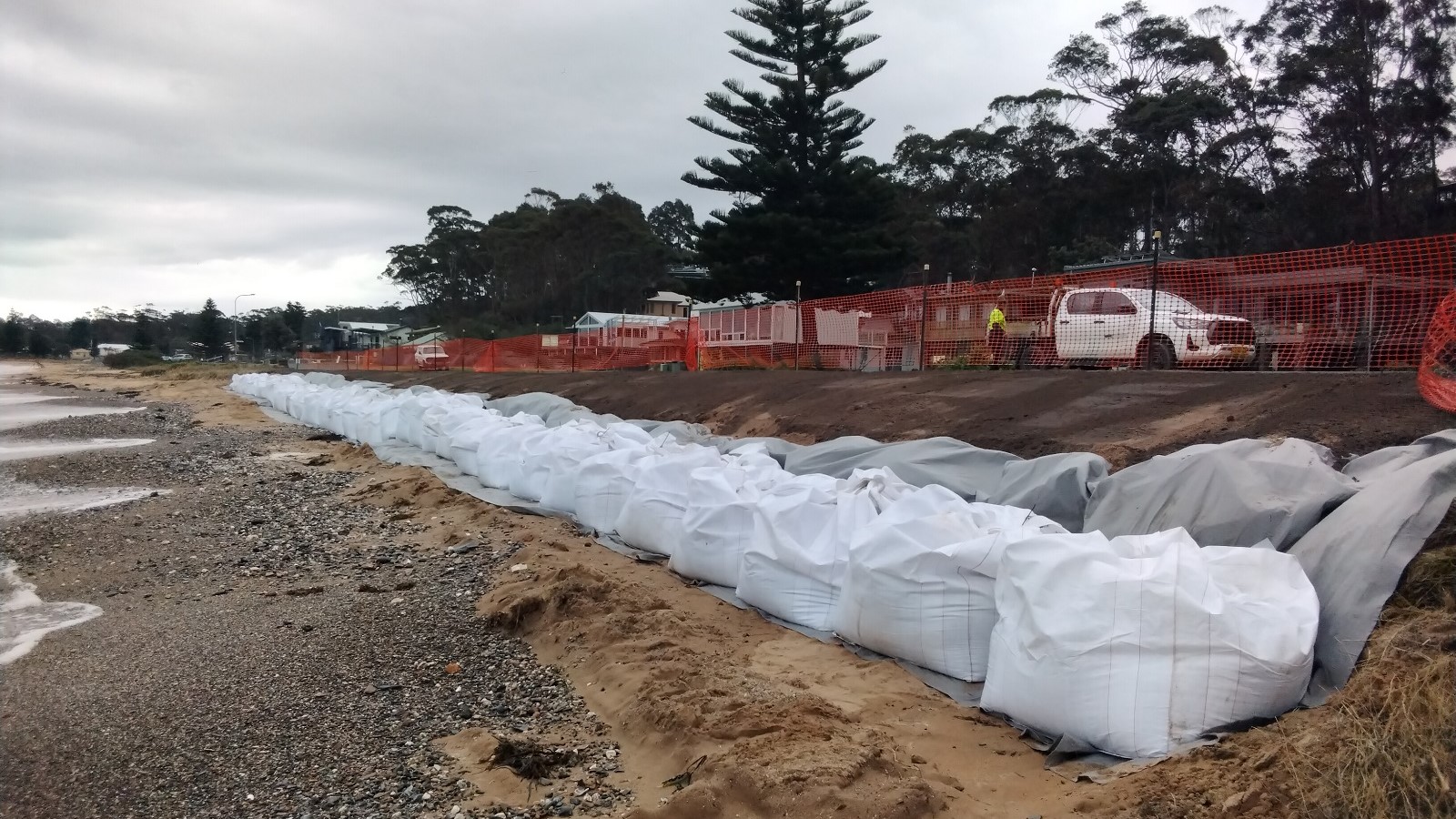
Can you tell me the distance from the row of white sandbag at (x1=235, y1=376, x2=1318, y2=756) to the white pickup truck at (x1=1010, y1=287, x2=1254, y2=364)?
594 centimetres

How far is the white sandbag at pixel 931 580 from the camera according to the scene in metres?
3.65

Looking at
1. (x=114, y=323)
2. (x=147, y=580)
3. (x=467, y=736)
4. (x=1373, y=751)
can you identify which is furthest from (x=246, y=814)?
(x=114, y=323)

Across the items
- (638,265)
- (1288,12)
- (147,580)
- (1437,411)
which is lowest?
(147,580)

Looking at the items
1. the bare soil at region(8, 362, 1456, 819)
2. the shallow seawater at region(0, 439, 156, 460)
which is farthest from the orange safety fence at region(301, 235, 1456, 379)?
the shallow seawater at region(0, 439, 156, 460)

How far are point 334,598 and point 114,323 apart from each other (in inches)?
3950

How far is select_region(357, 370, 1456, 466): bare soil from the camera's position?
19.2ft

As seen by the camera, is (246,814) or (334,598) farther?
(334,598)

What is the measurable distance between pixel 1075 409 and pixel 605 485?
4.03 meters

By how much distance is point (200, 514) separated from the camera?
7.99 metres

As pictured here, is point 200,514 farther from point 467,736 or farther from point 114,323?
point 114,323

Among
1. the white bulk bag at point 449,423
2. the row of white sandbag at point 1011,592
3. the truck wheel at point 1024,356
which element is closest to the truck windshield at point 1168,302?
the truck wheel at point 1024,356

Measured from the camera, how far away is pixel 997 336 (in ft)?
38.4

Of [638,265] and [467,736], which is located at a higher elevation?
[638,265]

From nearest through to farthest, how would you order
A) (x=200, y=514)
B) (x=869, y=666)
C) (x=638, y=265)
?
(x=869, y=666) → (x=200, y=514) → (x=638, y=265)
